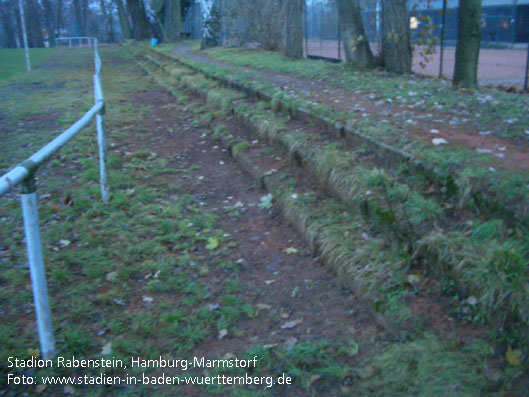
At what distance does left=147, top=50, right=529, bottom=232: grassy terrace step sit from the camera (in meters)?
3.70

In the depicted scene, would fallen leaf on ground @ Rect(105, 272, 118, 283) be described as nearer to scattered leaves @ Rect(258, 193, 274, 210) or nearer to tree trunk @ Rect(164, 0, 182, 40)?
scattered leaves @ Rect(258, 193, 274, 210)

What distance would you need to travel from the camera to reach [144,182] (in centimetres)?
675

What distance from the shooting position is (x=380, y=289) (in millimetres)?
3500

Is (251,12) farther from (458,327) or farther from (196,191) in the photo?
(458,327)

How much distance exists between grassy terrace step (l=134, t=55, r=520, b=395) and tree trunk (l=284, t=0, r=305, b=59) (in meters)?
9.30

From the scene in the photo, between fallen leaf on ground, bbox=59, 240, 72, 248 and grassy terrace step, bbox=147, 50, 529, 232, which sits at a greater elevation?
grassy terrace step, bbox=147, 50, 529, 232

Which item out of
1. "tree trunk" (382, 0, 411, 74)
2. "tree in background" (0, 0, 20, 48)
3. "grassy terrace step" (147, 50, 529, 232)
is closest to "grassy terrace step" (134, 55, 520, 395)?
"grassy terrace step" (147, 50, 529, 232)

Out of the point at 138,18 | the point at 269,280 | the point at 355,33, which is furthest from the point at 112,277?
the point at 138,18

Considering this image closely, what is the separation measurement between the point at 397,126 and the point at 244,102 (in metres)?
4.03

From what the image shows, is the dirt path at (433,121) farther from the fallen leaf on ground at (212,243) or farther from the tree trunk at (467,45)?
the fallen leaf on ground at (212,243)

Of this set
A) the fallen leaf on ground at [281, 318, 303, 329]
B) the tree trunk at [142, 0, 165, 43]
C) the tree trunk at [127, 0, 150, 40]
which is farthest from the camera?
the tree trunk at [127, 0, 150, 40]

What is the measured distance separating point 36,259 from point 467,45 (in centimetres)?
800

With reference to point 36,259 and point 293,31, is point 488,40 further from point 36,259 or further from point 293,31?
point 36,259

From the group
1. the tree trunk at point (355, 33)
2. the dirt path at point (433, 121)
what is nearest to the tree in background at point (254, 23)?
the tree trunk at point (355, 33)
